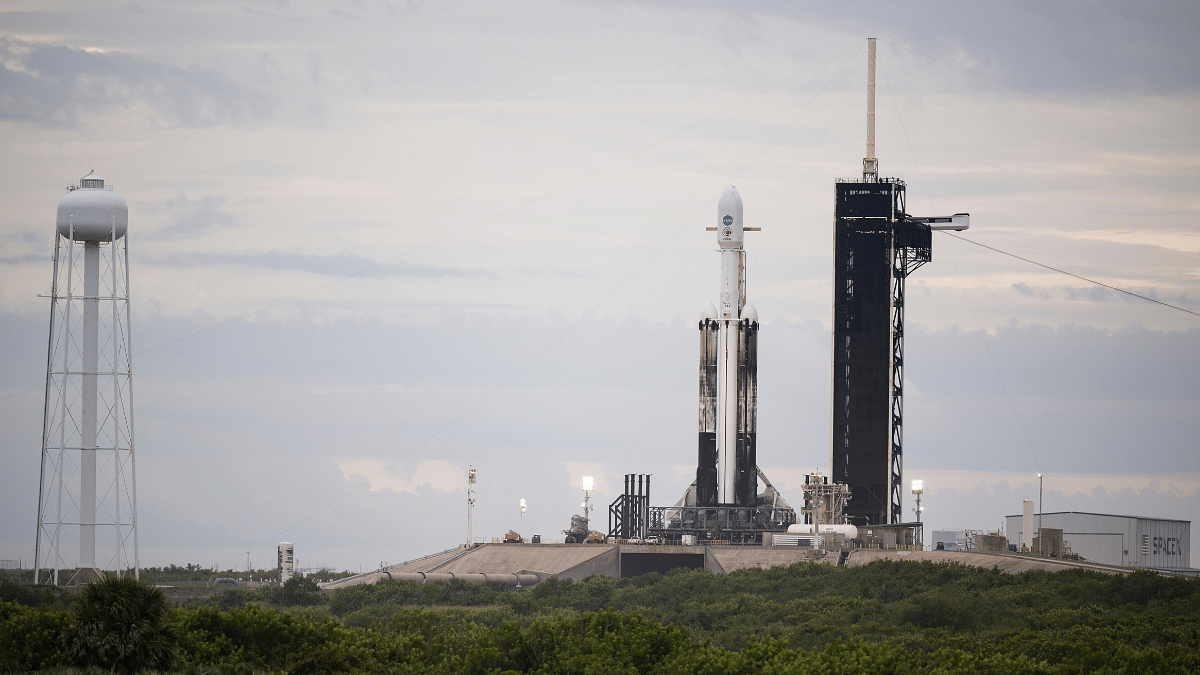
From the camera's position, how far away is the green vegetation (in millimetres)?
31438

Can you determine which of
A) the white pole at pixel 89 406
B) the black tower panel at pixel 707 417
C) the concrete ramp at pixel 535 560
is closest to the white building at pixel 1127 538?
the black tower panel at pixel 707 417

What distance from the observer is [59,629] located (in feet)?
100

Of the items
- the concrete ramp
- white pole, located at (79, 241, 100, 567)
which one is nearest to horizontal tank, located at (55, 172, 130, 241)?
white pole, located at (79, 241, 100, 567)

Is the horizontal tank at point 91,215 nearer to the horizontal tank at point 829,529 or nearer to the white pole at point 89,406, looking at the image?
the white pole at point 89,406

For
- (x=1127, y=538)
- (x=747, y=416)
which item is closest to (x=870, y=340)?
(x=747, y=416)

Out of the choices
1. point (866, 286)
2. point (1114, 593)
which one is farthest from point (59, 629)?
point (866, 286)

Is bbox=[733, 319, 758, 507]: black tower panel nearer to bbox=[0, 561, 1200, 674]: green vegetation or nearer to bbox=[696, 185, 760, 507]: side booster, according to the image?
bbox=[696, 185, 760, 507]: side booster

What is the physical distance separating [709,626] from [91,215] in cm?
A: 2945

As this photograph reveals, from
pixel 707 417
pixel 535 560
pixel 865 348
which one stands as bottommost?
pixel 535 560

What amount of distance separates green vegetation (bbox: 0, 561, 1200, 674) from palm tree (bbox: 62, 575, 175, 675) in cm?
26

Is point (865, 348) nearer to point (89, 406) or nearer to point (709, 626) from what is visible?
point (709, 626)

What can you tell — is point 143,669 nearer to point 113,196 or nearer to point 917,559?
point 113,196

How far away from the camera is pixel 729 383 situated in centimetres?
7569

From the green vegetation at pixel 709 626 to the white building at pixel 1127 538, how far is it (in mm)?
18783
